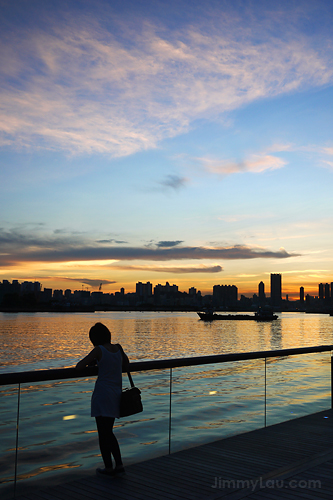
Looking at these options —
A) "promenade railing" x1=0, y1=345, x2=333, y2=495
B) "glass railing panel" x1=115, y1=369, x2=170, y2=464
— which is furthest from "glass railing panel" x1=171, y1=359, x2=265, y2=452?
"glass railing panel" x1=115, y1=369, x2=170, y2=464

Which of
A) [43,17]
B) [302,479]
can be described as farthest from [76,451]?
[43,17]

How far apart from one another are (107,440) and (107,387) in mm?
557

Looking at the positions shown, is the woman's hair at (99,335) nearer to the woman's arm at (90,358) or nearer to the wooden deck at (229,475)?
the woman's arm at (90,358)

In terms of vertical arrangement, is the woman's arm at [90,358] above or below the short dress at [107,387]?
above

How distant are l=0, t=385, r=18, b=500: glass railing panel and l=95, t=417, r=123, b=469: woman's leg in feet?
2.67

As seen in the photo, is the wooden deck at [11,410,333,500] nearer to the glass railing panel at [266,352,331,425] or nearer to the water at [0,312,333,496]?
the water at [0,312,333,496]

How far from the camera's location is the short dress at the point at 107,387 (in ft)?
13.3

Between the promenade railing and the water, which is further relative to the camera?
the water

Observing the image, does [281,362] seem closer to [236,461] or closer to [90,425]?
[236,461]

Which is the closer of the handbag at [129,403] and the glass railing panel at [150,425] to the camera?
the handbag at [129,403]

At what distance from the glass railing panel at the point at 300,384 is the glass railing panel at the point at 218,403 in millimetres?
318

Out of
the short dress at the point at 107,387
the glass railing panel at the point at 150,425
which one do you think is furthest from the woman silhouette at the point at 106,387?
the glass railing panel at the point at 150,425

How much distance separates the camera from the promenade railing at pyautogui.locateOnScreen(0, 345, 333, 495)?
4.21 m

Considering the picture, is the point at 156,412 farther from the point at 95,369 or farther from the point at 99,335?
the point at 99,335
